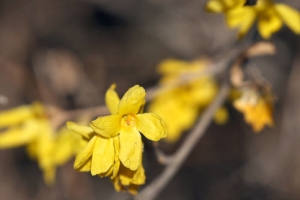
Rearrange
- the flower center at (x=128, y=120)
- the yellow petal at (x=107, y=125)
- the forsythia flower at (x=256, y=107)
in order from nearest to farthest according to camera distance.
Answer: the yellow petal at (x=107, y=125) → the flower center at (x=128, y=120) → the forsythia flower at (x=256, y=107)

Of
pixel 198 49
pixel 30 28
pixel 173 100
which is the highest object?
pixel 30 28

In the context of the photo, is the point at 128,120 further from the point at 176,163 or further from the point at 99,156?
the point at 176,163

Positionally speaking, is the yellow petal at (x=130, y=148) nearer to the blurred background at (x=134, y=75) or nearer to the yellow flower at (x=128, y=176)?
the yellow flower at (x=128, y=176)

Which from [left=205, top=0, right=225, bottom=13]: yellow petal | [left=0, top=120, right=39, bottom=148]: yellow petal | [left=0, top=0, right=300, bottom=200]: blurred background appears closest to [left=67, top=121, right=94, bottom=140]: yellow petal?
[left=205, top=0, right=225, bottom=13]: yellow petal

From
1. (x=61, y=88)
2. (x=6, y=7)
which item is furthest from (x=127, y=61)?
(x=6, y=7)

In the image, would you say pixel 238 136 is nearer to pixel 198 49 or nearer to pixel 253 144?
pixel 253 144

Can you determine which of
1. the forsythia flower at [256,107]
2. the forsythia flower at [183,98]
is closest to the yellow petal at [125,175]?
the forsythia flower at [256,107]
